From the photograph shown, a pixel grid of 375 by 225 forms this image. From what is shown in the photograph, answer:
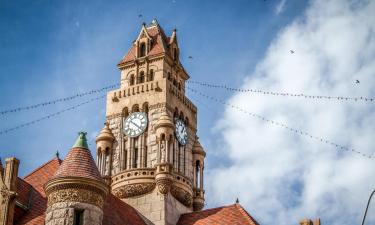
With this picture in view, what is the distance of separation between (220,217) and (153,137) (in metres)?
7.18

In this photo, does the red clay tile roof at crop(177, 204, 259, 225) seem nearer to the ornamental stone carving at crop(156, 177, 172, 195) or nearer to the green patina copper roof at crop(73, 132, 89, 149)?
the ornamental stone carving at crop(156, 177, 172, 195)

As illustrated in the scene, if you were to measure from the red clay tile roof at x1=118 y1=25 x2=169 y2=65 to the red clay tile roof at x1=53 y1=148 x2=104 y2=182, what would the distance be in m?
16.0

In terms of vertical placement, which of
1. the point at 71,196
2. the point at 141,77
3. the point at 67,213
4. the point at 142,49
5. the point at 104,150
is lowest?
the point at 67,213

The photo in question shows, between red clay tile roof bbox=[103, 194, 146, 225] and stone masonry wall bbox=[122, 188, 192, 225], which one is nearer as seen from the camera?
red clay tile roof bbox=[103, 194, 146, 225]

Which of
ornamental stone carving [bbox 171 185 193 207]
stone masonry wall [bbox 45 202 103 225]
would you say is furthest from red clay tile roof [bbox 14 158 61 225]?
ornamental stone carving [bbox 171 185 193 207]

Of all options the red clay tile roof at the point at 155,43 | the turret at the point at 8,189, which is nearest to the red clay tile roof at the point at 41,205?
the turret at the point at 8,189

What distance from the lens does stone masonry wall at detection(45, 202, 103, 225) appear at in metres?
36.8

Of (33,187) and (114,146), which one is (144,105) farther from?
(33,187)

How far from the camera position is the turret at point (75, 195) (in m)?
37.1

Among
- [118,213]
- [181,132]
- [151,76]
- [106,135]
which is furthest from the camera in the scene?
[151,76]

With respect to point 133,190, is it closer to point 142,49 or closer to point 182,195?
point 182,195

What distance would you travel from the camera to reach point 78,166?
3850 cm

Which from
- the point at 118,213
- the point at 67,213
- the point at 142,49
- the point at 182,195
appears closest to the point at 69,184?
the point at 67,213

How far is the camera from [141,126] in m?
51.7
